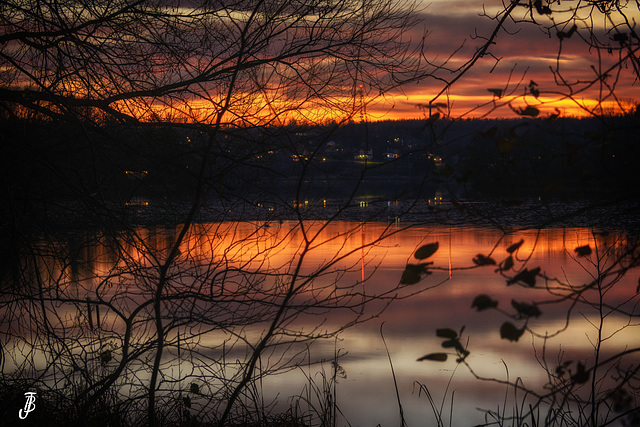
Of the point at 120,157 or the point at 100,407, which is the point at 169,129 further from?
the point at 100,407

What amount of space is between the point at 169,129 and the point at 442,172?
279 centimetres

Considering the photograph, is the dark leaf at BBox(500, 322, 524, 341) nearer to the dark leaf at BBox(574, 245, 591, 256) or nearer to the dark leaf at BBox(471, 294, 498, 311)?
the dark leaf at BBox(471, 294, 498, 311)

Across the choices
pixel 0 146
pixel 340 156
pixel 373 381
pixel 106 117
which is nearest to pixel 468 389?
pixel 373 381

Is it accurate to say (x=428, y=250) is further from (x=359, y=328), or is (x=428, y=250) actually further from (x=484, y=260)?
(x=359, y=328)

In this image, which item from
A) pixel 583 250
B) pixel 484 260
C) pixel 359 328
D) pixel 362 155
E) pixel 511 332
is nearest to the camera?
pixel 511 332

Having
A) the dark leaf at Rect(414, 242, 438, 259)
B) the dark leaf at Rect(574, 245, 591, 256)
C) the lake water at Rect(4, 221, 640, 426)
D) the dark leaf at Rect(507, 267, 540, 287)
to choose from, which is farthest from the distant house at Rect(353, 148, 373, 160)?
the dark leaf at Rect(507, 267, 540, 287)

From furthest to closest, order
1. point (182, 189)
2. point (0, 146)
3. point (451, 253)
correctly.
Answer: point (451, 253) < point (182, 189) < point (0, 146)

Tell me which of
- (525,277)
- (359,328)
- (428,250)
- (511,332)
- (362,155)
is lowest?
(511,332)

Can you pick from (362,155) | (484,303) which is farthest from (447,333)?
(362,155)

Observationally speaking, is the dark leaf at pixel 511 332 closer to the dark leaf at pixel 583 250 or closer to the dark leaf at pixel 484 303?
the dark leaf at pixel 484 303

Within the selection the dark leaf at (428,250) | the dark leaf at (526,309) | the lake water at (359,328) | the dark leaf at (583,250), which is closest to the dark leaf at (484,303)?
the dark leaf at (526,309)

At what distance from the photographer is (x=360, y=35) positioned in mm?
4520

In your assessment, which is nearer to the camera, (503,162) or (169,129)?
(503,162)

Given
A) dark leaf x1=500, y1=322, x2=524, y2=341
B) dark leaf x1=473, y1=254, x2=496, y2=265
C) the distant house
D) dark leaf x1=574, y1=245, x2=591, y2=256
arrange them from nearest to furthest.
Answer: dark leaf x1=500, y1=322, x2=524, y2=341
dark leaf x1=473, y1=254, x2=496, y2=265
dark leaf x1=574, y1=245, x2=591, y2=256
the distant house
